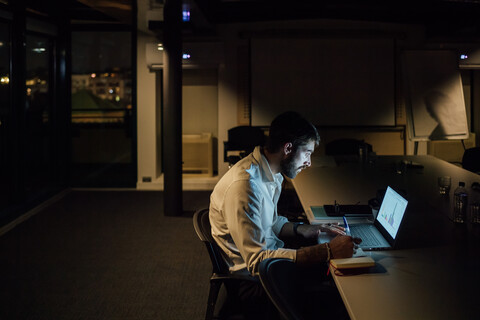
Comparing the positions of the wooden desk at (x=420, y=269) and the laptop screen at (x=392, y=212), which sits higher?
the laptop screen at (x=392, y=212)

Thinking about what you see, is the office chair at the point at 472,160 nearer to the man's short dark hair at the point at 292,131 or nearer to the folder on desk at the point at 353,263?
the man's short dark hair at the point at 292,131

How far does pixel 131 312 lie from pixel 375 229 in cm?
177

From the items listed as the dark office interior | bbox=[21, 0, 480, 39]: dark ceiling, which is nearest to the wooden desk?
the dark office interior

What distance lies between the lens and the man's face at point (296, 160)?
8.31 ft

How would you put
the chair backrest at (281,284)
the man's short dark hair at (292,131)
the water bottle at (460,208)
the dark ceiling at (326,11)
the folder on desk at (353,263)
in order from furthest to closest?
the dark ceiling at (326,11) < the water bottle at (460,208) < the man's short dark hair at (292,131) < the folder on desk at (353,263) < the chair backrest at (281,284)

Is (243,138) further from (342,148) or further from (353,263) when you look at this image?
(353,263)

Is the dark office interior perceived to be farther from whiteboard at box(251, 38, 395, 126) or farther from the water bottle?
the water bottle

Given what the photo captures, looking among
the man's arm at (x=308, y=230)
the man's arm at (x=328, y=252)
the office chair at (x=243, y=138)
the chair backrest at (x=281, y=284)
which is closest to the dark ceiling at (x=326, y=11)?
the office chair at (x=243, y=138)

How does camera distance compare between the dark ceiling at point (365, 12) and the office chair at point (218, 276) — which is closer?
the office chair at point (218, 276)

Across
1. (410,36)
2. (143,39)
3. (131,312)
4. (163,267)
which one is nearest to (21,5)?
(143,39)

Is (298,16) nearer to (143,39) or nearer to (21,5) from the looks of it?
(143,39)

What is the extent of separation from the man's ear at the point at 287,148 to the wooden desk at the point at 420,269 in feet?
2.11

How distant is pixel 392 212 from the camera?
2.60m

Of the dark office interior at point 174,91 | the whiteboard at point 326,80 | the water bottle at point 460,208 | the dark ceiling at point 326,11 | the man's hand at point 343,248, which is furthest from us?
the whiteboard at point 326,80
